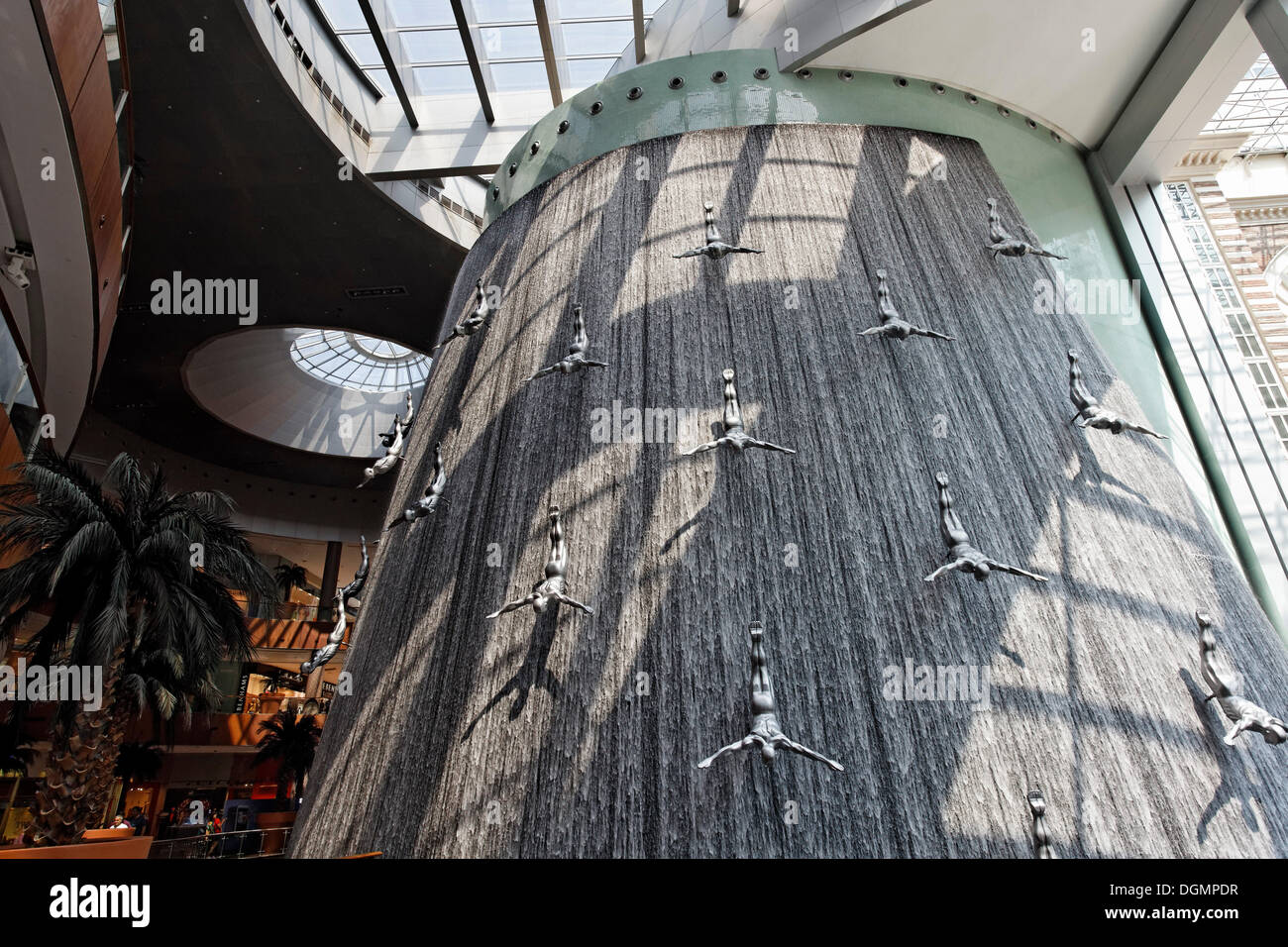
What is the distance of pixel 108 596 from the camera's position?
11.1m

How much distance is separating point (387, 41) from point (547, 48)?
104 inches

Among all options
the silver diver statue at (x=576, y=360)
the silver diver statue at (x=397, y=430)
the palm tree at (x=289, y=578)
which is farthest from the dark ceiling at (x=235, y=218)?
the palm tree at (x=289, y=578)

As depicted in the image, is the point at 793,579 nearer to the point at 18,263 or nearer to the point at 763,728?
the point at 763,728

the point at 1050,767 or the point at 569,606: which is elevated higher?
the point at 569,606

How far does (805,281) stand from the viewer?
724cm

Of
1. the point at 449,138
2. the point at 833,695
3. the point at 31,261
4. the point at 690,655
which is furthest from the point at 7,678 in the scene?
the point at 833,695

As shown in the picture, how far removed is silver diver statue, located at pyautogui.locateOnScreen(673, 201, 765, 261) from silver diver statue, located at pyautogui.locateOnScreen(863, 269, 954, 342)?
1.25 m

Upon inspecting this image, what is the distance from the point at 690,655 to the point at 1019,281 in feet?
17.5

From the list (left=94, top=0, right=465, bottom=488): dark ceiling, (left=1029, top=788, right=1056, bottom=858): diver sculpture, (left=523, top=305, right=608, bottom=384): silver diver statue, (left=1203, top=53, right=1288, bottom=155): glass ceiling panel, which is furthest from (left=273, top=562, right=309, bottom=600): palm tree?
(left=1203, top=53, right=1288, bottom=155): glass ceiling panel

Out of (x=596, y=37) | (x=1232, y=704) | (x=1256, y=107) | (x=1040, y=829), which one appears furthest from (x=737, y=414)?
(x=1256, y=107)

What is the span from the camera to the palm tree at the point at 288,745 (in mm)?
25094

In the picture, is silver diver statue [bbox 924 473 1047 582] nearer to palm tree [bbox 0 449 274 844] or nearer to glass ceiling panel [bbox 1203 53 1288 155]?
Answer: glass ceiling panel [bbox 1203 53 1288 155]

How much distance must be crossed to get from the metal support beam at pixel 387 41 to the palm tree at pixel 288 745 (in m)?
20.2
